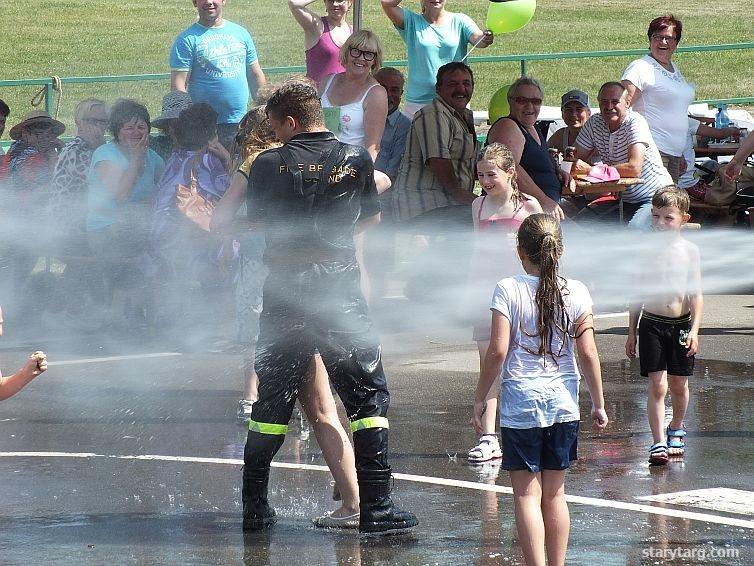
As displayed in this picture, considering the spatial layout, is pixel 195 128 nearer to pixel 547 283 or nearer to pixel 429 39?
pixel 429 39

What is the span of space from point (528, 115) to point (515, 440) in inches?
204

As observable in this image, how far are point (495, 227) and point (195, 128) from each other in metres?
3.41

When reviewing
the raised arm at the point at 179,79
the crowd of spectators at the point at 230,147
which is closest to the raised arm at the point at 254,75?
the crowd of spectators at the point at 230,147

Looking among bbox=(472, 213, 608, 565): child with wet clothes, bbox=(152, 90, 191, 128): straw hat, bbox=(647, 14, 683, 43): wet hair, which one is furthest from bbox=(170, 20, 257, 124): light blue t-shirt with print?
bbox=(472, 213, 608, 565): child with wet clothes

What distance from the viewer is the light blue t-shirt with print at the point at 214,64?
429 inches

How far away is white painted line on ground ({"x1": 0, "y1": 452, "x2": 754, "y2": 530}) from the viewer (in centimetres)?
584

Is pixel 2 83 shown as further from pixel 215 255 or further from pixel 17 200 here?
pixel 215 255

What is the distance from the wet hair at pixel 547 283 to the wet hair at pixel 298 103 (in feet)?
3.57

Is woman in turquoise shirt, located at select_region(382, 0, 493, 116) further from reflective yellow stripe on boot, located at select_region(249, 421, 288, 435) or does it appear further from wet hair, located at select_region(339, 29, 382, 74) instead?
reflective yellow stripe on boot, located at select_region(249, 421, 288, 435)

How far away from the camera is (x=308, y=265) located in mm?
5684

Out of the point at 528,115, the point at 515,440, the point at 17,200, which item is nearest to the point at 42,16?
the point at 17,200

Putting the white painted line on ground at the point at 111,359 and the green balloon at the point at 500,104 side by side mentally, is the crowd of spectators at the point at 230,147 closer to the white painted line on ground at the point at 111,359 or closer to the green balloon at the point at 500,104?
the green balloon at the point at 500,104

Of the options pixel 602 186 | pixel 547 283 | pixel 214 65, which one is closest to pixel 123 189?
pixel 214 65

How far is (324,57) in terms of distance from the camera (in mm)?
11148
